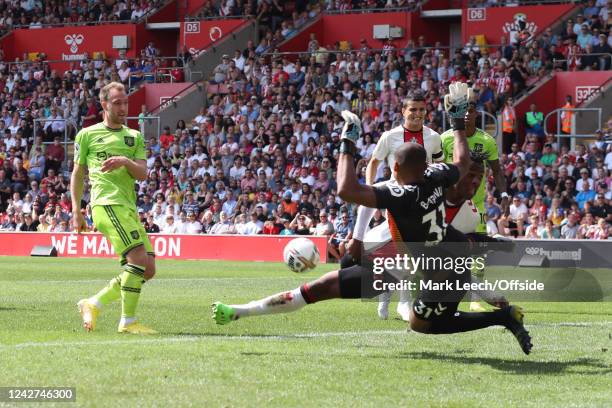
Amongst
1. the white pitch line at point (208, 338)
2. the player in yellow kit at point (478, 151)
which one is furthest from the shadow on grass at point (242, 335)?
the player in yellow kit at point (478, 151)

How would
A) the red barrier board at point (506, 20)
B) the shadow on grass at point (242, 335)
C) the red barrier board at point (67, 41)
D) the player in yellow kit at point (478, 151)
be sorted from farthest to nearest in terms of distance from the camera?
the red barrier board at point (67, 41) → the red barrier board at point (506, 20) → the player in yellow kit at point (478, 151) → the shadow on grass at point (242, 335)

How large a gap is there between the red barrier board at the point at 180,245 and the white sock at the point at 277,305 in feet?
61.9

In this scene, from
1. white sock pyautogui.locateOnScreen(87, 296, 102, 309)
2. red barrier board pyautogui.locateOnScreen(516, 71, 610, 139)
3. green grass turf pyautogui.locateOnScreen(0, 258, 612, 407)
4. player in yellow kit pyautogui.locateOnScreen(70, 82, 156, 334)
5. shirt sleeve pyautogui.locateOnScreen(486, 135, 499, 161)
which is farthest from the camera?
red barrier board pyautogui.locateOnScreen(516, 71, 610, 139)

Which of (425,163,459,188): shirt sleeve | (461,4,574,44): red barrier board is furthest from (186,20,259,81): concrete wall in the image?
(425,163,459,188): shirt sleeve

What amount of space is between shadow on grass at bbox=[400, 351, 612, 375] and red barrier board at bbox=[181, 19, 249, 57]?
3603 centimetres

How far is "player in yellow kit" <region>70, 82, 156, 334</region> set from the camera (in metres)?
11.1

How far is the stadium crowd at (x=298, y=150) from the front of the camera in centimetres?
2852

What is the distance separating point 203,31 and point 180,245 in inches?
634

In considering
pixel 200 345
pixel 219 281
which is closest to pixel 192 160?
pixel 219 281

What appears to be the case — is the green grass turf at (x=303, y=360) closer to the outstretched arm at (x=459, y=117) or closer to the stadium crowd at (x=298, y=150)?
the outstretched arm at (x=459, y=117)

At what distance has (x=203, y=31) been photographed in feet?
150

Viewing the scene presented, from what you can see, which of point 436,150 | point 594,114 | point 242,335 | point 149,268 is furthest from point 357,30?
point 242,335

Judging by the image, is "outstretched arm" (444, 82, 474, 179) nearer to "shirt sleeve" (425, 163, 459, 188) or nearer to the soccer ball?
"shirt sleeve" (425, 163, 459, 188)

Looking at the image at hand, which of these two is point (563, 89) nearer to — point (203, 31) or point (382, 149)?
point (203, 31)
